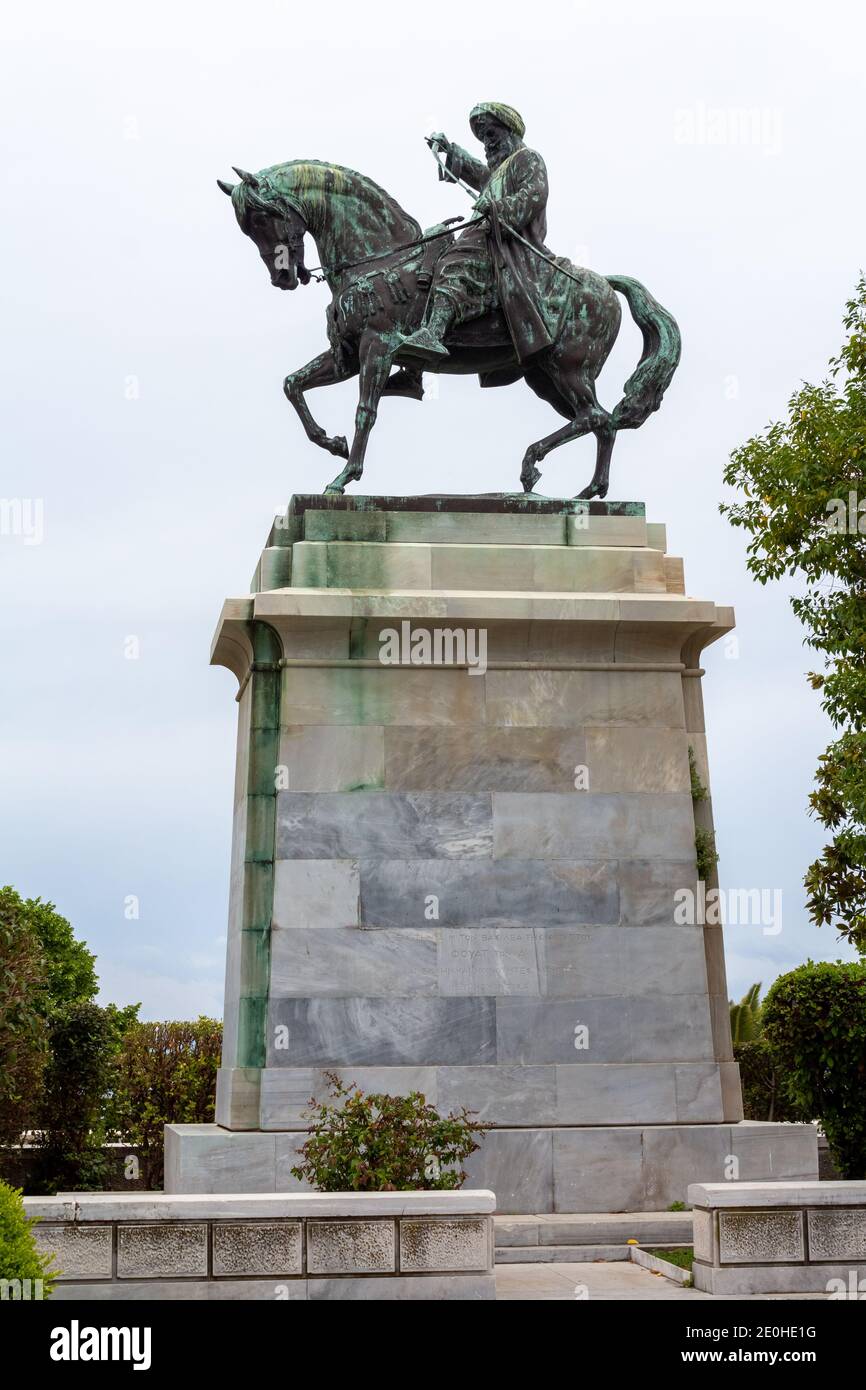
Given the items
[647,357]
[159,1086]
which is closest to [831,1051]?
[647,357]

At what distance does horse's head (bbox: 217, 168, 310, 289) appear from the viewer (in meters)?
17.0

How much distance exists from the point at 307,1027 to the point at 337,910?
3.60ft

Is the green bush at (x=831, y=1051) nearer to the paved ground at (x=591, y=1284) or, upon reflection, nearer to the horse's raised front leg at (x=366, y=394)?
the paved ground at (x=591, y=1284)

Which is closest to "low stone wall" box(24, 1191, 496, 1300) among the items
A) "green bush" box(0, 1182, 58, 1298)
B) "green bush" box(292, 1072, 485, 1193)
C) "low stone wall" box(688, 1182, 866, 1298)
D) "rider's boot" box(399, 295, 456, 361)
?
"green bush" box(292, 1072, 485, 1193)

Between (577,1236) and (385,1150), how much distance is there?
2.80m

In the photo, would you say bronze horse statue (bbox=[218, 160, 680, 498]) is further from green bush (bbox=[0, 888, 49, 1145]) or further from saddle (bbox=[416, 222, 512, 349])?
green bush (bbox=[0, 888, 49, 1145])

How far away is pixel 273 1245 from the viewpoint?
36.9 ft

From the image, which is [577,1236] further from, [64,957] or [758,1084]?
[64,957]

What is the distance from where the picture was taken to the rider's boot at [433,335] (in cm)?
1673

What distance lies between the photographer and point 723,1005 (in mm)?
16031

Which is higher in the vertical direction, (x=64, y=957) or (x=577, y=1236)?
(x=64, y=957)

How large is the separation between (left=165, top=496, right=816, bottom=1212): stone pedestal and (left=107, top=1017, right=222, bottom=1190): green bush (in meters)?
7.76
